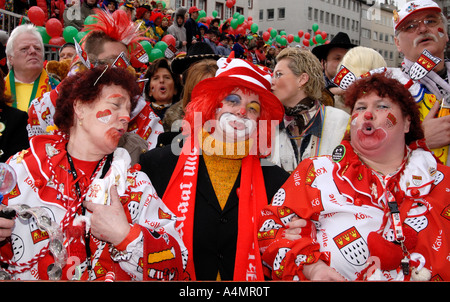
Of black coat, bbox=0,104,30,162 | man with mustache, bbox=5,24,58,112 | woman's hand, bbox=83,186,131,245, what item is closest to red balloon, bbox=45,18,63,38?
man with mustache, bbox=5,24,58,112

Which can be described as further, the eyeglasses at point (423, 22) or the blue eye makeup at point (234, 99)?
the eyeglasses at point (423, 22)

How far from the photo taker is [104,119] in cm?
207

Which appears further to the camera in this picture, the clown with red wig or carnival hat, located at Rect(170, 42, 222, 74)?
carnival hat, located at Rect(170, 42, 222, 74)

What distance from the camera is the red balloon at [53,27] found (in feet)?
23.4

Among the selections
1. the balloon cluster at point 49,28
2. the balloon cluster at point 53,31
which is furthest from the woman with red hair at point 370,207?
the balloon cluster at point 49,28

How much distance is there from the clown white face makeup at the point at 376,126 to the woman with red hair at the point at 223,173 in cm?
58

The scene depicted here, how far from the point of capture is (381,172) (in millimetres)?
2213

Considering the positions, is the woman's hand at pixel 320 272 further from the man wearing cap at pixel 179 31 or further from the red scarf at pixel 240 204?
the man wearing cap at pixel 179 31

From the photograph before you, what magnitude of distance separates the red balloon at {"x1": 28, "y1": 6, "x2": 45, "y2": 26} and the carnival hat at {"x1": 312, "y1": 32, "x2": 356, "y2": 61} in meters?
4.82

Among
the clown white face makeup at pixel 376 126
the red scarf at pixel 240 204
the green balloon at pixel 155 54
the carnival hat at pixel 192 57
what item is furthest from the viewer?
the green balloon at pixel 155 54

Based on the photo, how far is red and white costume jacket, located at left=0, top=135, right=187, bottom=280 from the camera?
→ 194 centimetres

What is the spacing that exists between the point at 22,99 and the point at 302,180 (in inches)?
125

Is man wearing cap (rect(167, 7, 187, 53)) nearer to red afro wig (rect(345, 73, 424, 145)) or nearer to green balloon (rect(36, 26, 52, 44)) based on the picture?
green balloon (rect(36, 26, 52, 44))

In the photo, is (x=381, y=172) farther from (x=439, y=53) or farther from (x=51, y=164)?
(x=51, y=164)
